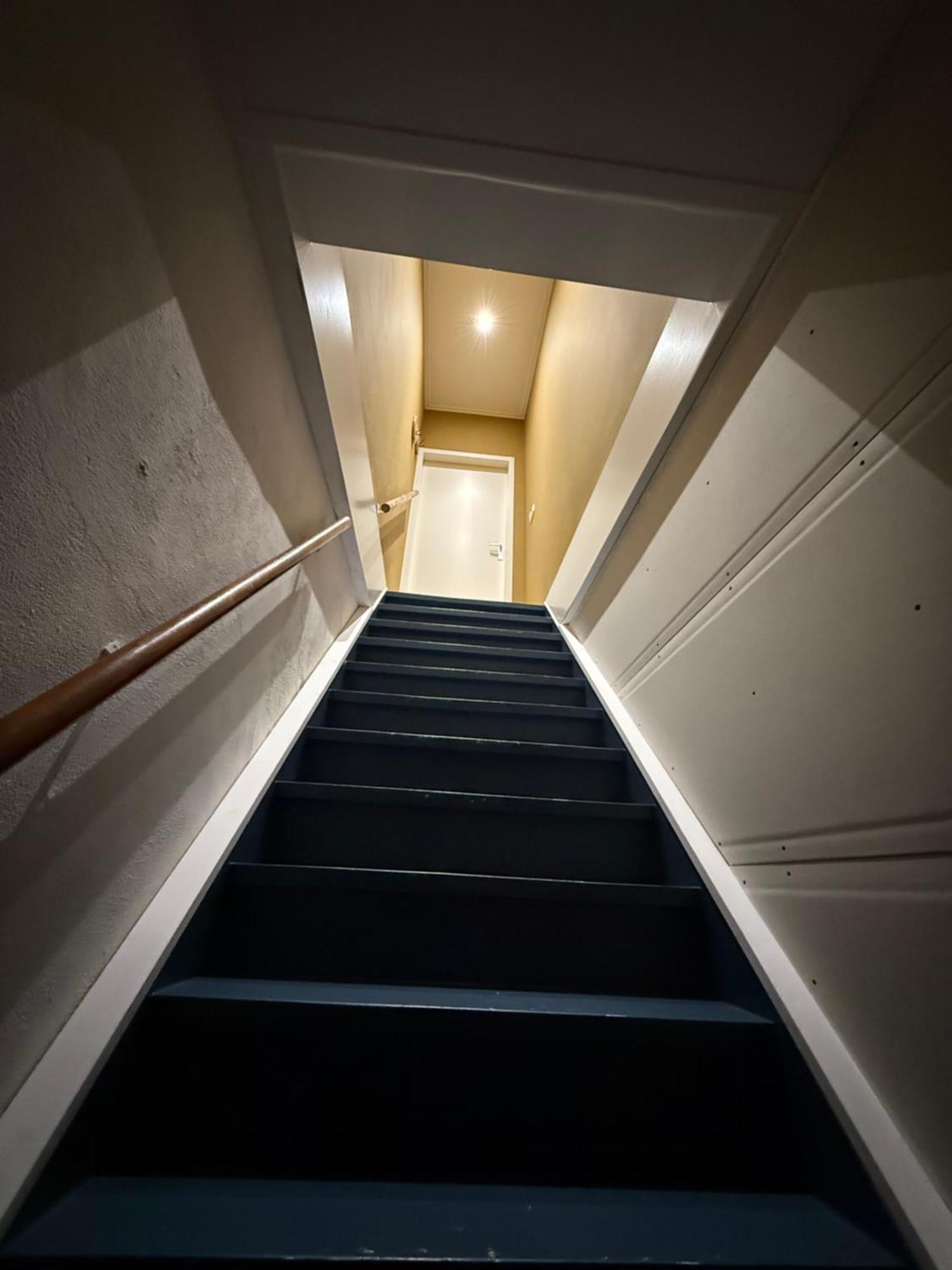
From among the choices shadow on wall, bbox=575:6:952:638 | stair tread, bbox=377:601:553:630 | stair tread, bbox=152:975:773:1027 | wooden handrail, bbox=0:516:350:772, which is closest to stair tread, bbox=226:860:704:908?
stair tread, bbox=152:975:773:1027

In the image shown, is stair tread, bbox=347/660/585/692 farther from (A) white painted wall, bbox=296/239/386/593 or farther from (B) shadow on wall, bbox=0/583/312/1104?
(B) shadow on wall, bbox=0/583/312/1104

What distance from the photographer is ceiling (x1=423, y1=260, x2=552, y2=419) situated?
4.68 meters

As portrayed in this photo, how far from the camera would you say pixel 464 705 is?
5.40ft

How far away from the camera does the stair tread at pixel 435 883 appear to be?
0.93m

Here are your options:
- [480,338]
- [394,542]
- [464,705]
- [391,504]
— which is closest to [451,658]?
[464,705]

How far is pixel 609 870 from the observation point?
1150 mm

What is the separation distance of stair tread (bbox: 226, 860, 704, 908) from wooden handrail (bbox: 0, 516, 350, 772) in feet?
1.71

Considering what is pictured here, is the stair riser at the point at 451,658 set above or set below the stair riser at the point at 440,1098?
above

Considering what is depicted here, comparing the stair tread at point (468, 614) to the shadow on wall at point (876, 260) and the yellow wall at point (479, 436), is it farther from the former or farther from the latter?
the yellow wall at point (479, 436)

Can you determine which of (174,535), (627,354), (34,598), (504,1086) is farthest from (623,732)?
(627,354)

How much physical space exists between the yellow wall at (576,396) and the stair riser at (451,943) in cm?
226

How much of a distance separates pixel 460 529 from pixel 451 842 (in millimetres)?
4376

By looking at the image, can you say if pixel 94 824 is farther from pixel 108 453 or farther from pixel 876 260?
pixel 876 260

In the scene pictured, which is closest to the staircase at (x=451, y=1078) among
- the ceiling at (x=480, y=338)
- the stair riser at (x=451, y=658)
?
the stair riser at (x=451, y=658)
